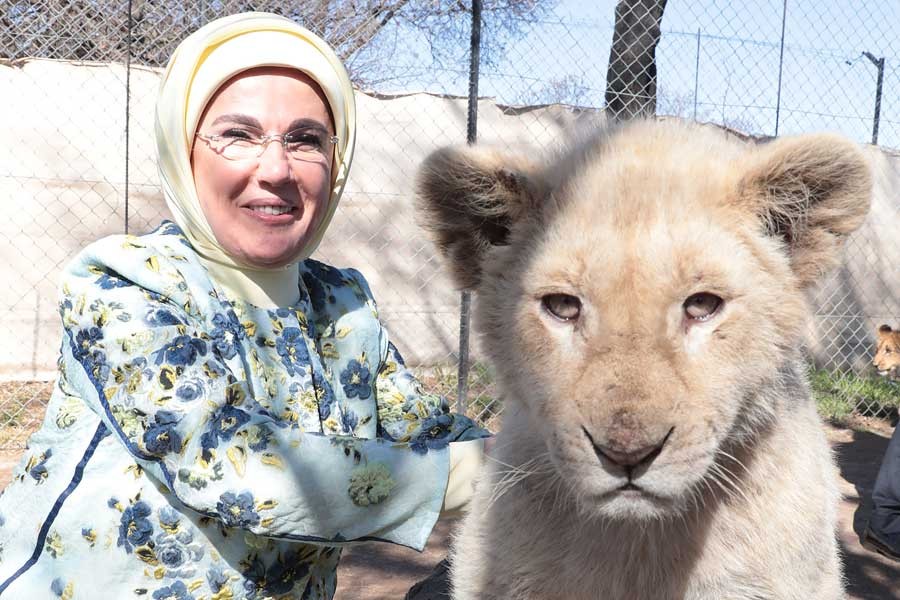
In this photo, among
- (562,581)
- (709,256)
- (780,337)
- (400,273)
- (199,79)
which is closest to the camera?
(709,256)

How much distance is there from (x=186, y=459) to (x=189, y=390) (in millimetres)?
168

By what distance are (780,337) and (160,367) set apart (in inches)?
61.1

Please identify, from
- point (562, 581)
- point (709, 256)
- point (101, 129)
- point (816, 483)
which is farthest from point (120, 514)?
point (101, 129)

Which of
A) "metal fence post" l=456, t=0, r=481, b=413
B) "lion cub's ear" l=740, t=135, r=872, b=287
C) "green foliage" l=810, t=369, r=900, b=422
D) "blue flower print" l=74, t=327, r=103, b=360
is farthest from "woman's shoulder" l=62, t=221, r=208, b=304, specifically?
"green foliage" l=810, t=369, r=900, b=422

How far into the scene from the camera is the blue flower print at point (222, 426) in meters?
2.14

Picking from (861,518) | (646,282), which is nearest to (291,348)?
(646,282)

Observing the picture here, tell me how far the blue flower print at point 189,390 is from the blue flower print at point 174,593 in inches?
25.1

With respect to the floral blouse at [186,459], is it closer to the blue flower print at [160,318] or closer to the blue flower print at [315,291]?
the blue flower print at [160,318]

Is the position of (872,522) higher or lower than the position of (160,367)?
lower

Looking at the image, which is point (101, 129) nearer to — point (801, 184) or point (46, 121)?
point (46, 121)

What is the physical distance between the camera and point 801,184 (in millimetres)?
2238

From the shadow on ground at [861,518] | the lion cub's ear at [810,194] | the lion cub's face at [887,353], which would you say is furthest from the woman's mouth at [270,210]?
the lion cub's face at [887,353]

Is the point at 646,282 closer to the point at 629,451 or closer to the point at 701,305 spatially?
the point at 701,305

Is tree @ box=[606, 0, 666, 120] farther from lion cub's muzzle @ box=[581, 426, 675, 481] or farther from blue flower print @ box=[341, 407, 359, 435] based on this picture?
lion cub's muzzle @ box=[581, 426, 675, 481]
